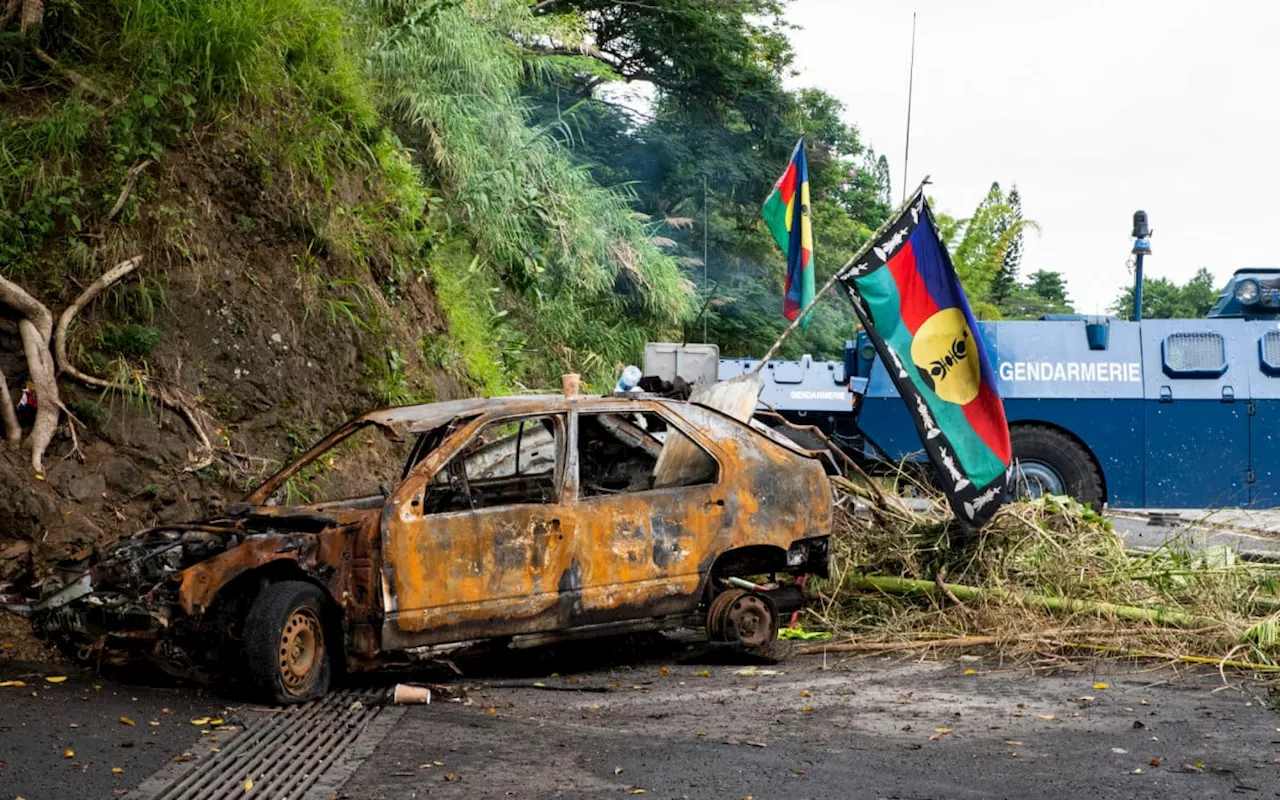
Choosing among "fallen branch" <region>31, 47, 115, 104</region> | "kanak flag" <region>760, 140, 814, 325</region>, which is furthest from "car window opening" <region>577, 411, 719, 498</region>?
"kanak flag" <region>760, 140, 814, 325</region>

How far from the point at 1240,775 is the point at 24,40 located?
34.9 ft

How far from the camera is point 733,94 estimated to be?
3203 centimetres

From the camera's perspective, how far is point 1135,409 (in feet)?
50.4

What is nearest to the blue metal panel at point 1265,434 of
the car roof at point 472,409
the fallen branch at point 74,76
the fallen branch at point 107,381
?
the car roof at point 472,409

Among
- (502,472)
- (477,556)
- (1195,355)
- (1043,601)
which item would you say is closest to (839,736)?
(477,556)

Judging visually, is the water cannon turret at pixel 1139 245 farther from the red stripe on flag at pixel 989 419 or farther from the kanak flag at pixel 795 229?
the red stripe on flag at pixel 989 419

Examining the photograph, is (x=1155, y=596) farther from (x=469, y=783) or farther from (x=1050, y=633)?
(x=469, y=783)

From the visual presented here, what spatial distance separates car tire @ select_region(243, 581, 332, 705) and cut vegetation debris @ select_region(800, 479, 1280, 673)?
10.6 ft

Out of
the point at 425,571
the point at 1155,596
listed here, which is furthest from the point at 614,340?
the point at 425,571

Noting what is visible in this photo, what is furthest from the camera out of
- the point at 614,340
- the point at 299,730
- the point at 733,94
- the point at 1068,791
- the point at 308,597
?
the point at 733,94

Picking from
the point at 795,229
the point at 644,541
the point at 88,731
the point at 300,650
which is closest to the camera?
the point at 88,731

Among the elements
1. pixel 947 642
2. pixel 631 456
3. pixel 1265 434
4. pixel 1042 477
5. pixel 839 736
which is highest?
pixel 1265 434

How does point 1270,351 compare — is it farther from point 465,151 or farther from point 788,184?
point 465,151

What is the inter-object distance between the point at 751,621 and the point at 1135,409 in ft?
27.0
